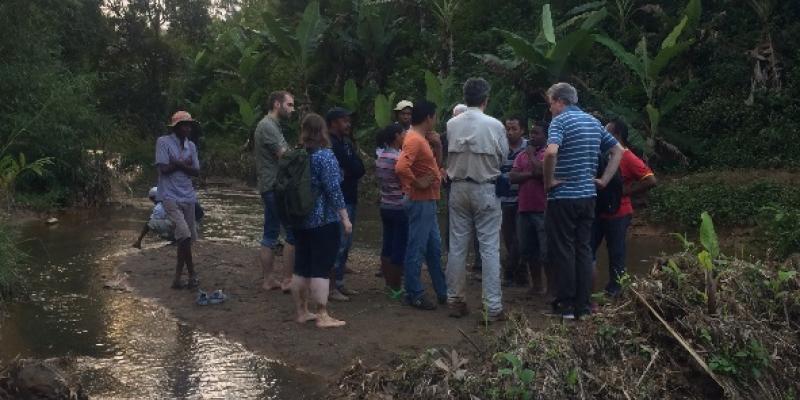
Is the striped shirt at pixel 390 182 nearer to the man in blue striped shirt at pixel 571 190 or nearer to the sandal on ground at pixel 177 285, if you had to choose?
the man in blue striped shirt at pixel 571 190

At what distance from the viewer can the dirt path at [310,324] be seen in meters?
6.48

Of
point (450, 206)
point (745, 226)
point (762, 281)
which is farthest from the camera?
point (745, 226)

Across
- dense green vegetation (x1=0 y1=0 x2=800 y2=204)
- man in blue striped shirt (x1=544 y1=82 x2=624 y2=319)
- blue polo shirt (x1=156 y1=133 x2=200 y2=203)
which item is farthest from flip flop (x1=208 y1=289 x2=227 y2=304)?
dense green vegetation (x1=0 y1=0 x2=800 y2=204)

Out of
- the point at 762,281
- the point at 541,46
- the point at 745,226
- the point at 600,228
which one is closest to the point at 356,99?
the point at 541,46

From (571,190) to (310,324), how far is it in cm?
237

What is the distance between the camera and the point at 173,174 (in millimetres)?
8375

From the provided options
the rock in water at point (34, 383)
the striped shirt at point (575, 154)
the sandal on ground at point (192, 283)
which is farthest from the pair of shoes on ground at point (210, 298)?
the striped shirt at point (575, 154)

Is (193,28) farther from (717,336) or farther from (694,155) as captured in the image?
(717,336)

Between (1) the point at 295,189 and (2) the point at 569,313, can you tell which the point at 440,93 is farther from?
(1) the point at 295,189

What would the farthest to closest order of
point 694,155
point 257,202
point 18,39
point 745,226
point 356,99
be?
point 356,99 → point 257,202 → point 694,155 → point 18,39 → point 745,226

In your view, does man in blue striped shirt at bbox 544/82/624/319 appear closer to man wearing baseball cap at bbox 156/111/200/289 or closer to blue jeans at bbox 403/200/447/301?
blue jeans at bbox 403/200/447/301

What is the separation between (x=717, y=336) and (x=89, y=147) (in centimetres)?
1417

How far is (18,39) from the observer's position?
14.5 meters

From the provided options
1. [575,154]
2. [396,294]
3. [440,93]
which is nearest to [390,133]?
[396,294]
